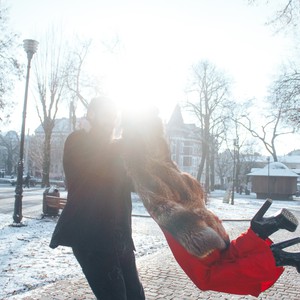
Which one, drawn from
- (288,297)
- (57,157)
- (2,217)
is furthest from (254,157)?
(288,297)

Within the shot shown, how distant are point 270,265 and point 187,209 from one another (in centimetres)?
52

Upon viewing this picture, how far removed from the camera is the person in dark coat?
2.52m

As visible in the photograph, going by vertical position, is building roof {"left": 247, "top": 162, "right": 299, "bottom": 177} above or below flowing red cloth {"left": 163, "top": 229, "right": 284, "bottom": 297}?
above

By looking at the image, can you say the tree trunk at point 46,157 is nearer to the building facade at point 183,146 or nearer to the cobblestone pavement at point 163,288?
the cobblestone pavement at point 163,288

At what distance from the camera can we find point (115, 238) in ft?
8.39

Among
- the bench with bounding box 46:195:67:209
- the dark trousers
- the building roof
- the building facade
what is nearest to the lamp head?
the bench with bounding box 46:195:67:209

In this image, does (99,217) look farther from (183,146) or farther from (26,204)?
(183,146)

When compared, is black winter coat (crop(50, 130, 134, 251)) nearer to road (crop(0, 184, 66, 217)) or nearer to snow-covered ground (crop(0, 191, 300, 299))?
snow-covered ground (crop(0, 191, 300, 299))

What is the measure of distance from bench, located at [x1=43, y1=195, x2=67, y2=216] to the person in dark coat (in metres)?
11.5

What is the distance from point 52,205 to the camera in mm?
13914

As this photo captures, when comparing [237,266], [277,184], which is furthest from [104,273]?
[277,184]

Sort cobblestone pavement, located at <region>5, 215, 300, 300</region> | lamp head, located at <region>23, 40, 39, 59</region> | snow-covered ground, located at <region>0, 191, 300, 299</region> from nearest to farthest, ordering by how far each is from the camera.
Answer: cobblestone pavement, located at <region>5, 215, 300, 300</region>
snow-covered ground, located at <region>0, 191, 300, 299</region>
lamp head, located at <region>23, 40, 39, 59</region>

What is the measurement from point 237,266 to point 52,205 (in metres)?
12.5

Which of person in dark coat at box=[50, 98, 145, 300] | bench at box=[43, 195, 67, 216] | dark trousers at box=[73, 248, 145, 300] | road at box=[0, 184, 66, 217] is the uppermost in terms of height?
person in dark coat at box=[50, 98, 145, 300]
